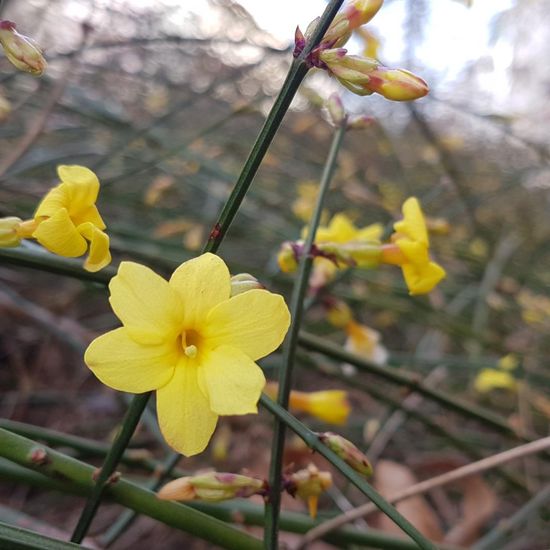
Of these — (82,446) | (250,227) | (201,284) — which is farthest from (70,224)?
(250,227)

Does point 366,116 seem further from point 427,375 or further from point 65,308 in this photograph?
point 65,308

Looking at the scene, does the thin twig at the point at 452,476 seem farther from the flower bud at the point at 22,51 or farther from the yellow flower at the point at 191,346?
the flower bud at the point at 22,51

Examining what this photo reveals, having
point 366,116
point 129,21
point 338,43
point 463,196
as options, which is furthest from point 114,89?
point 338,43

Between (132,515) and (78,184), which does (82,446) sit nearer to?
(132,515)

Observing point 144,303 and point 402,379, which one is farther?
point 402,379

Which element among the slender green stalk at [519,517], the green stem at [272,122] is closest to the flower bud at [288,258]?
the green stem at [272,122]

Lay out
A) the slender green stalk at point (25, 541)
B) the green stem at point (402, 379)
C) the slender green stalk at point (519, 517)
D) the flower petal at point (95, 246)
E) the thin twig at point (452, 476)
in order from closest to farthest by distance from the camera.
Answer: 1. the slender green stalk at point (25, 541)
2. the flower petal at point (95, 246)
3. the thin twig at point (452, 476)
4. the green stem at point (402, 379)
5. the slender green stalk at point (519, 517)
